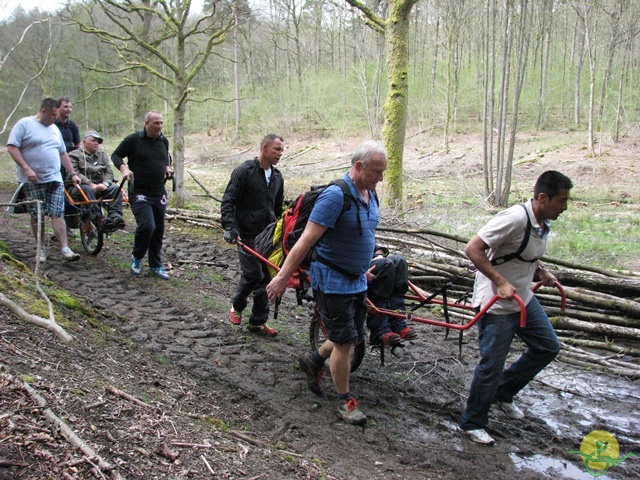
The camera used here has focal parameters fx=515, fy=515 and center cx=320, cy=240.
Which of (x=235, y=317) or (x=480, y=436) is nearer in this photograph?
(x=480, y=436)

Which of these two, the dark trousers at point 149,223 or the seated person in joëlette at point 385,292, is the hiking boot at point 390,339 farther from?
the dark trousers at point 149,223

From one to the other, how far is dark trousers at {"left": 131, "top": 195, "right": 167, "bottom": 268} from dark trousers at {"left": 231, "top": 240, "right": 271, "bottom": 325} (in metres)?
1.96

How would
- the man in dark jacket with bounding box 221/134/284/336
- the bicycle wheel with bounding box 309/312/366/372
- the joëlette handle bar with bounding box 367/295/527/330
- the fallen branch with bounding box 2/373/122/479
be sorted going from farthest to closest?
the man in dark jacket with bounding box 221/134/284/336
the bicycle wheel with bounding box 309/312/366/372
the joëlette handle bar with bounding box 367/295/527/330
the fallen branch with bounding box 2/373/122/479

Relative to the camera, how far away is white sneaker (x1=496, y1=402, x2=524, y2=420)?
4.40 metres

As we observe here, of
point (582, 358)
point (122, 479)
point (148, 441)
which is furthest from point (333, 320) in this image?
point (582, 358)

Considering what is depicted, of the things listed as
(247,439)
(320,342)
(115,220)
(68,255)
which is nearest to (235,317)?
(320,342)

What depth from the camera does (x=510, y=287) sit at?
12.1ft

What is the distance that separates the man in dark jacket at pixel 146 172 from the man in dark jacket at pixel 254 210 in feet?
6.34

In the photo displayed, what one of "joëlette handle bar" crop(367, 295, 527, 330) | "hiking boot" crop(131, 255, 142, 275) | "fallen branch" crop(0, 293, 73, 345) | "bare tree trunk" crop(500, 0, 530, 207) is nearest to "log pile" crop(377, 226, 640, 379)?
"joëlette handle bar" crop(367, 295, 527, 330)

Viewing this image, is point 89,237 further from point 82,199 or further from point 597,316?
point 597,316

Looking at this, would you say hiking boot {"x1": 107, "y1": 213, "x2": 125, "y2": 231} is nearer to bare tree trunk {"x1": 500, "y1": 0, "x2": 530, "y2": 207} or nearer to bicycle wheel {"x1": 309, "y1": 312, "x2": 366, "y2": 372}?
bicycle wheel {"x1": 309, "y1": 312, "x2": 366, "y2": 372}

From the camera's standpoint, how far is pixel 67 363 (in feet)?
11.8

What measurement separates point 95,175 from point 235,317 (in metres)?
4.02

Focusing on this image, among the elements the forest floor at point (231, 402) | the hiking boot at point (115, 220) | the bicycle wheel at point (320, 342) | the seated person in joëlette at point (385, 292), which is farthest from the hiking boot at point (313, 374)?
the hiking boot at point (115, 220)
